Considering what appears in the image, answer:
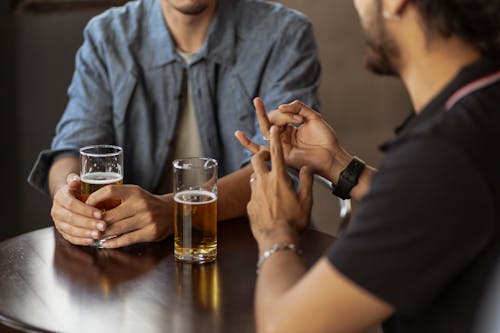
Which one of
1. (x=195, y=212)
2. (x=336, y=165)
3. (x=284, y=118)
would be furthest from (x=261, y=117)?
(x=195, y=212)

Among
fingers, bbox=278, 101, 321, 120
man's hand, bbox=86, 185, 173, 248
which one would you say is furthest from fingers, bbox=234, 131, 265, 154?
man's hand, bbox=86, 185, 173, 248

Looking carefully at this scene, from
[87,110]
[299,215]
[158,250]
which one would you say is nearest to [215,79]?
[87,110]

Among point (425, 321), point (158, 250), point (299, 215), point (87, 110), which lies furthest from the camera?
point (87, 110)

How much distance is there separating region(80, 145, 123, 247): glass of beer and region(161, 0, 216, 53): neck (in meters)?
0.71

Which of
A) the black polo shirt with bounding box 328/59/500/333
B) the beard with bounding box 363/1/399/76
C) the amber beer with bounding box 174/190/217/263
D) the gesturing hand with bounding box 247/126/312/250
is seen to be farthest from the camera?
the amber beer with bounding box 174/190/217/263

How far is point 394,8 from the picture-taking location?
1349 mm

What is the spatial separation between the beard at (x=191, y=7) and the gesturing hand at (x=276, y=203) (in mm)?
931

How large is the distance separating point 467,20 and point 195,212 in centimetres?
68

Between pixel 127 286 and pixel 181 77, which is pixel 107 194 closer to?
pixel 127 286

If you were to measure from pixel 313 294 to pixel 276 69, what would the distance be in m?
1.32

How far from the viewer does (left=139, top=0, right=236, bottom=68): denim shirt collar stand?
97.5 inches

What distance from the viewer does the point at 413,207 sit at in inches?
46.8

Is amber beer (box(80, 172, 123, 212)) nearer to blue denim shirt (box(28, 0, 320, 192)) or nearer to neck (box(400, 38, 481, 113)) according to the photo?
blue denim shirt (box(28, 0, 320, 192))

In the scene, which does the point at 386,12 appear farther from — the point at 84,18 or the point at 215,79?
the point at 84,18
